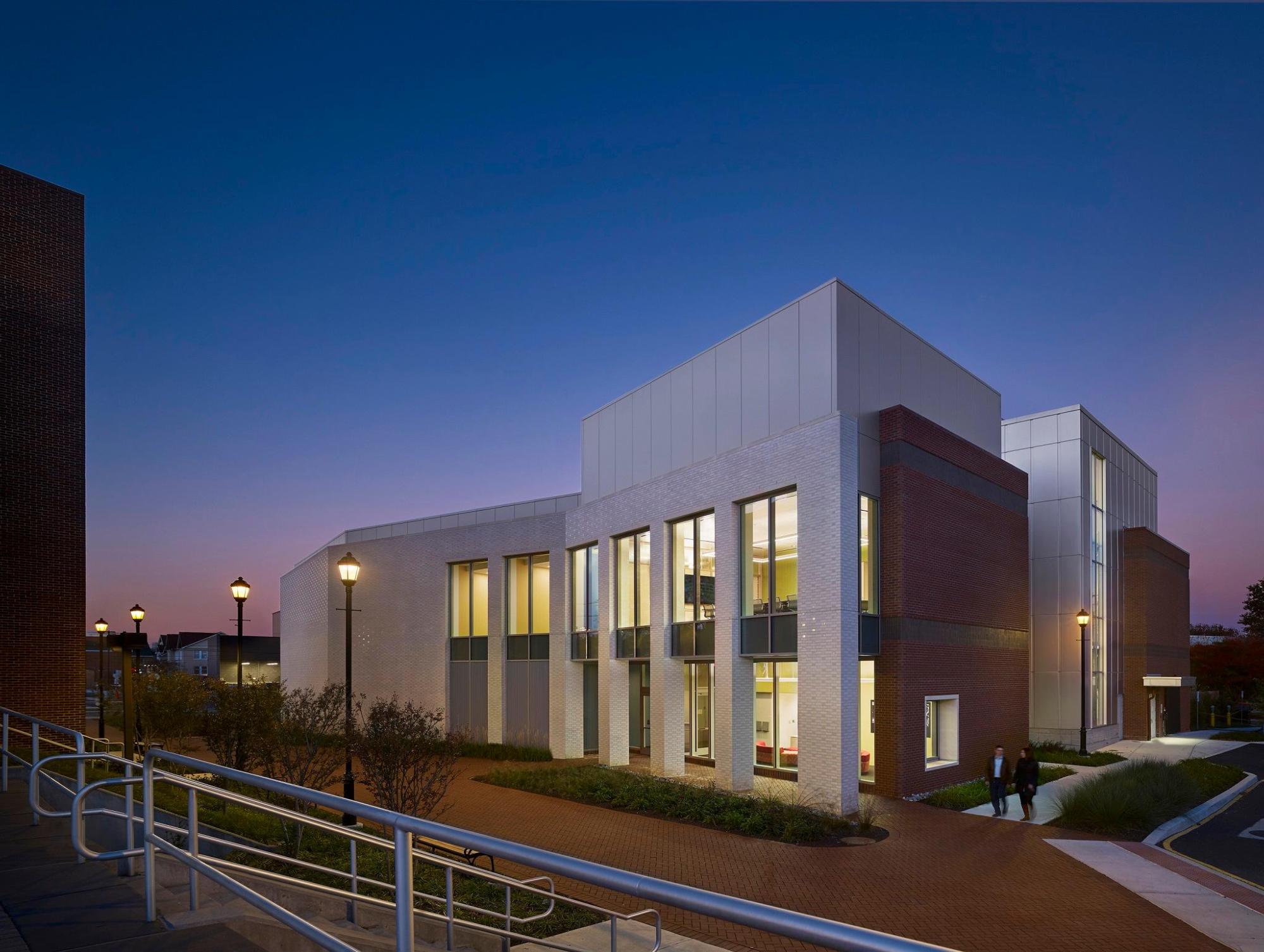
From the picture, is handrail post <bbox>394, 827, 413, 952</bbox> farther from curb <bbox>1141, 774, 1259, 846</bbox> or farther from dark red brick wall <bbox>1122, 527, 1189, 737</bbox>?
dark red brick wall <bbox>1122, 527, 1189, 737</bbox>

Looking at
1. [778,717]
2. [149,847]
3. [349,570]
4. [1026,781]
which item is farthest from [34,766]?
[778,717]

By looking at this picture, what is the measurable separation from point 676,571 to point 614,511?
159 inches

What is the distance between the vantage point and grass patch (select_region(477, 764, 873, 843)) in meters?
17.8

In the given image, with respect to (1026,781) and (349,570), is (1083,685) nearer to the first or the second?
(1026,781)

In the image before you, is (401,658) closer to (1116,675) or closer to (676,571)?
(676,571)

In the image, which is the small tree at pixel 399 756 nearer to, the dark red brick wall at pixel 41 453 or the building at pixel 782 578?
the dark red brick wall at pixel 41 453

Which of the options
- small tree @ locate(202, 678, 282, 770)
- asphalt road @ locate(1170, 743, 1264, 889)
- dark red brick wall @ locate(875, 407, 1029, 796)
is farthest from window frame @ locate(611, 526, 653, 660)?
asphalt road @ locate(1170, 743, 1264, 889)

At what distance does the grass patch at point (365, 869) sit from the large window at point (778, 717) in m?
13.5

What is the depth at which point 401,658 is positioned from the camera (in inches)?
1548

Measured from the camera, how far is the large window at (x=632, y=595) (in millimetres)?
28938

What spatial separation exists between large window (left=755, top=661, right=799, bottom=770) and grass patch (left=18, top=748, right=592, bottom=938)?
1348cm

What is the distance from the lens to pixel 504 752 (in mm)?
33094

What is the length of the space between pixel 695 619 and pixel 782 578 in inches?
148

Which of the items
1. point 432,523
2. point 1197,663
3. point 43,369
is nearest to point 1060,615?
point 432,523
